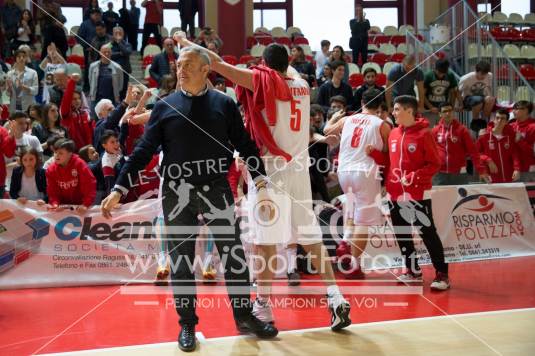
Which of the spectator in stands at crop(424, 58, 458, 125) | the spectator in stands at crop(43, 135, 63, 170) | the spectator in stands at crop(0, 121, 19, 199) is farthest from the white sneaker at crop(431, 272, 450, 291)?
the spectator in stands at crop(424, 58, 458, 125)

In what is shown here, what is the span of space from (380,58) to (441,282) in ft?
32.7

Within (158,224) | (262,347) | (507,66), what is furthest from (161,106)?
(507,66)

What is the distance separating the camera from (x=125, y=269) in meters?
7.08

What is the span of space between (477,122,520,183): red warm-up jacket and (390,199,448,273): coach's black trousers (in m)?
3.31

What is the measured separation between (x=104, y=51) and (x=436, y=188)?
5220 millimetres

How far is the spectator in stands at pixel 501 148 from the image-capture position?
377 inches

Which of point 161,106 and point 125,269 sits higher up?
point 161,106

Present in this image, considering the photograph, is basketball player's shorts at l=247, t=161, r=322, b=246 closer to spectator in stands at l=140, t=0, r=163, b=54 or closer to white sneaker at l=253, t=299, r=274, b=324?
white sneaker at l=253, t=299, r=274, b=324

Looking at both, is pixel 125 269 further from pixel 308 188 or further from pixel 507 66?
pixel 507 66

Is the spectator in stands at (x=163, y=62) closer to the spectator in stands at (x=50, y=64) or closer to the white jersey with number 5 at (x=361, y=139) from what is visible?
the spectator in stands at (x=50, y=64)

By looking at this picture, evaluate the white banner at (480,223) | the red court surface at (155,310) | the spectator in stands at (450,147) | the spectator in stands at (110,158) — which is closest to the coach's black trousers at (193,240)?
the red court surface at (155,310)

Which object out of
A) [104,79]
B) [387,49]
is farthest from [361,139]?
[387,49]

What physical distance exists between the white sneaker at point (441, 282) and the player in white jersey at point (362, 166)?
37.0 inches

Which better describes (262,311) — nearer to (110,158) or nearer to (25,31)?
(110,158)
